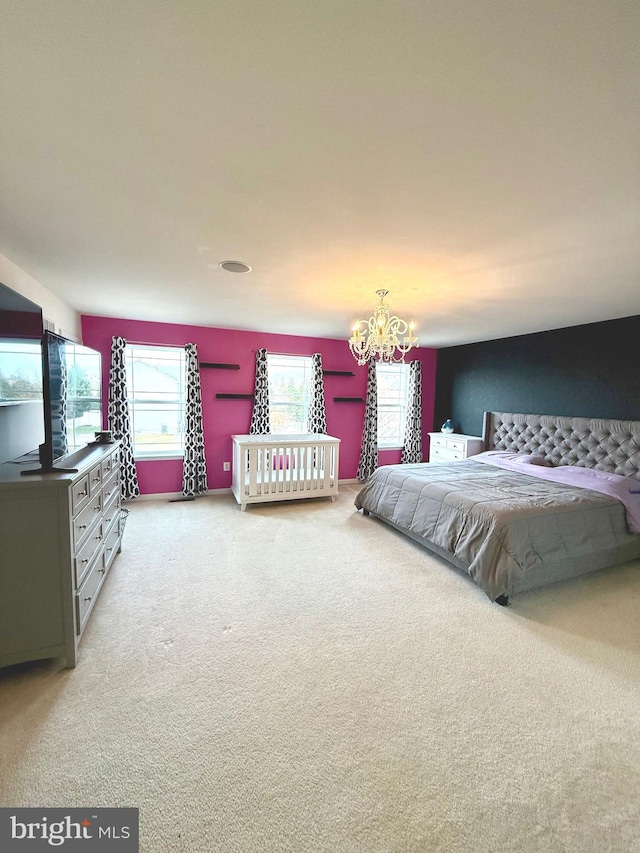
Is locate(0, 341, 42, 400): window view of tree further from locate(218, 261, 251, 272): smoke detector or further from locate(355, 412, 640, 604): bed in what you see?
locate(355, 412, 640, 604): bed

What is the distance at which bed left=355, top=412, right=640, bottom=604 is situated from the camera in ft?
8.44

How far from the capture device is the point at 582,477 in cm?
360

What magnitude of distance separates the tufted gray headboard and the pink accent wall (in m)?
2.18

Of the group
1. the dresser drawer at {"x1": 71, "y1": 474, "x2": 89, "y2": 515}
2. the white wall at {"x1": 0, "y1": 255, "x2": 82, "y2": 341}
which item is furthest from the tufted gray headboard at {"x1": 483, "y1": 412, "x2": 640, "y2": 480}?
the white wall at {"x1": 0, "y1": 255, "x2": 82, "y2": 341}

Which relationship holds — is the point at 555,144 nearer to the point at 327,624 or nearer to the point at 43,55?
the point at 43,55

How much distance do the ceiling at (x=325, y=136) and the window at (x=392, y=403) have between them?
3704 mm

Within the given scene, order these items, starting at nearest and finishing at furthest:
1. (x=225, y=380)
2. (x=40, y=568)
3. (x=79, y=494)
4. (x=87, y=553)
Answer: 1. (x=40, y=568)
2. (x=79, y=494)
3. (x=87, y=553)
4. (x=225, y=380)

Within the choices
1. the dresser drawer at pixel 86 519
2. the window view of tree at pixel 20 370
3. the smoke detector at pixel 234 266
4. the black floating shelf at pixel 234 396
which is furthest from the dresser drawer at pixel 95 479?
the black floating shelf at pixel 234 396

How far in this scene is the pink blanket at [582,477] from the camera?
10.2ft

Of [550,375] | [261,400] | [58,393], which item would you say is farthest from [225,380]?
[550,375]

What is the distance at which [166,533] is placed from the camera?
141 inches

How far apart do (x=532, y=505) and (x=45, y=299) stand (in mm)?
4542

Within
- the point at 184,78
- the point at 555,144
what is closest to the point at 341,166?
the point at 184,78

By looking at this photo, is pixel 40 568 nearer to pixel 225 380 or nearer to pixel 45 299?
pixel 45 299
